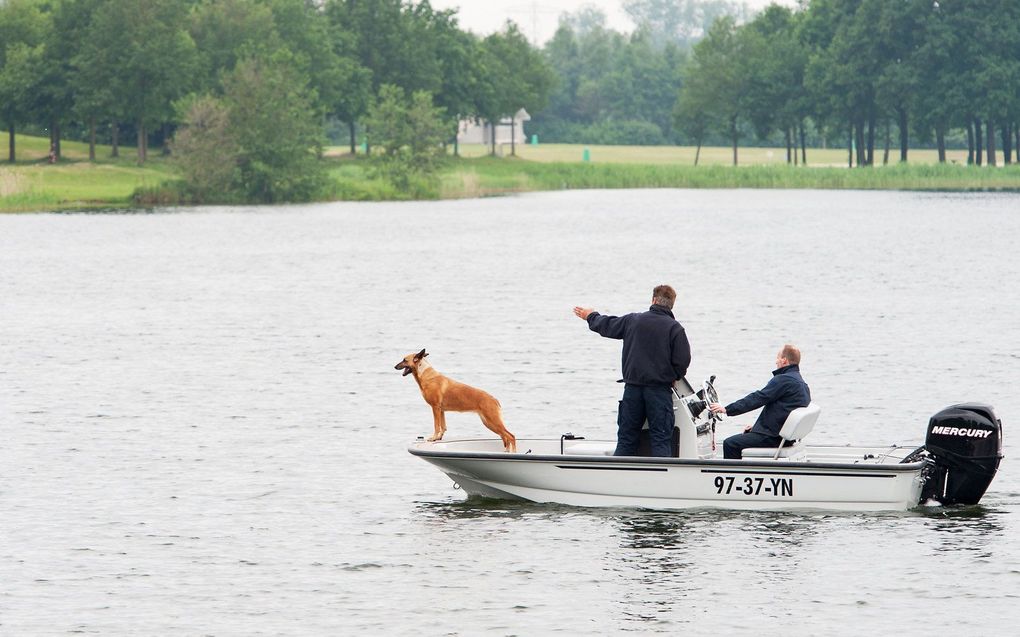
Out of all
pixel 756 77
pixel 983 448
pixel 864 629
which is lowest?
pixel 864 629

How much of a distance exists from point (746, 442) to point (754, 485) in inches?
19.9

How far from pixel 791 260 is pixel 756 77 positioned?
84167 millimetres

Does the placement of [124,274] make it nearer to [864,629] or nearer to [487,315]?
[487,315]

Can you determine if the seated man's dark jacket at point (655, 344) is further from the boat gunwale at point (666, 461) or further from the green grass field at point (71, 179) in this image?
the green grass field at point (71, 179)

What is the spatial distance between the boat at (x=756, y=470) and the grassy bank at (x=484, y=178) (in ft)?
263

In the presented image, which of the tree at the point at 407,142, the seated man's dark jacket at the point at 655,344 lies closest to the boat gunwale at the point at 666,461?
the seated man's dark jacket at the point at 655,344

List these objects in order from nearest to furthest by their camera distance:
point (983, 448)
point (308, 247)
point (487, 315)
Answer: point (983, 448) → point (487, 315) → point (308, 247)

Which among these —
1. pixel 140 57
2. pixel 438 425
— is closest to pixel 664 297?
pixel 438 425

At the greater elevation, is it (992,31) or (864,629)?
(992,31)

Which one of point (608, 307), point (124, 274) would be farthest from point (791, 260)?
point (124, 274)

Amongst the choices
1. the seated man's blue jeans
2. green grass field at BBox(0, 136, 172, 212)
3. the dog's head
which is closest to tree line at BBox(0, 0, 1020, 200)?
green grass field at BBox(0, 136, 172, 212)

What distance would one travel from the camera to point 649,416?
1798 cm

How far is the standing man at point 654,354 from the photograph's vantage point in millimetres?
17703

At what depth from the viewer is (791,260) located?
65875 millimetres
